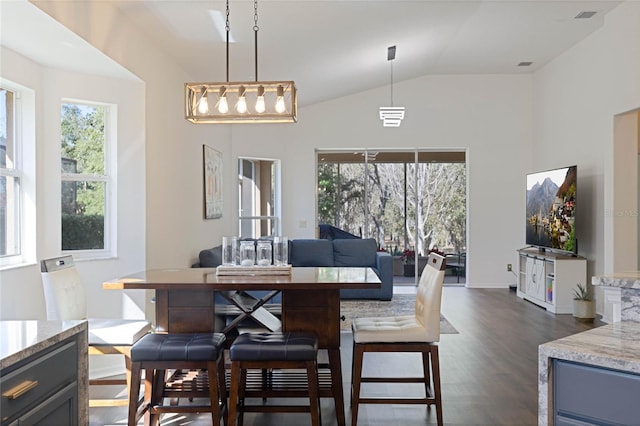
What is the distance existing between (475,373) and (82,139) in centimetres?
363

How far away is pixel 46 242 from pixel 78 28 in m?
1.55

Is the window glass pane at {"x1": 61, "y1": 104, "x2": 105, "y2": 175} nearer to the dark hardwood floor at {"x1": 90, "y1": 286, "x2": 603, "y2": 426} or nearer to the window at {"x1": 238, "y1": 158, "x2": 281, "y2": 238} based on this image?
the dark hardwood floor at {"x1": 90, "y1": 286, "x2": 603, "y2": 426}

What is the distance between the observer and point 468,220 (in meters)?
9.09

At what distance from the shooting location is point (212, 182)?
6750 millimetres

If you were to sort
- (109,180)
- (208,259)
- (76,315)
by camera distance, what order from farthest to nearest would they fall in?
(208,259), (109,180), (76,315)

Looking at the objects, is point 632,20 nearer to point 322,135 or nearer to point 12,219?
point 322,135

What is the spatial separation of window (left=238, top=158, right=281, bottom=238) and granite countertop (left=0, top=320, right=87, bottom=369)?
619 centimetres

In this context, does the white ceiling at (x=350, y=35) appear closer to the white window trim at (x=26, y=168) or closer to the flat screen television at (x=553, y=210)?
the white window trim at (x=26, y=168)

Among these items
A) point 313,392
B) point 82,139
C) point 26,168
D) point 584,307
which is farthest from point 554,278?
point 26,168

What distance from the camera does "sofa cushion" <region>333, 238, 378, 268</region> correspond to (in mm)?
7672

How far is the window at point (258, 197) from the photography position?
A: 823 cm

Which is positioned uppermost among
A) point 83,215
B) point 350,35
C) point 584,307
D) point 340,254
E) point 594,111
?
point 350,35

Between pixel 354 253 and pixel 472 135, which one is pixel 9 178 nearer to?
pixel 354 253

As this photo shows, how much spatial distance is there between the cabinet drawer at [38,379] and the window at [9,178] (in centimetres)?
203
